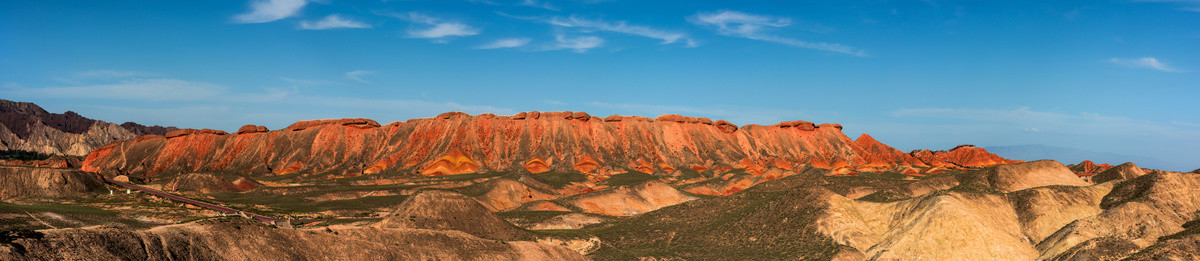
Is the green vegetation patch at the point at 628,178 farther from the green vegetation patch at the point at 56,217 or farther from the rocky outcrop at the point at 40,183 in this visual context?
the green vegetation patch at the point at 56,217

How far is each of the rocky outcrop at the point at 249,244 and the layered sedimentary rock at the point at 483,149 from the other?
100 metres

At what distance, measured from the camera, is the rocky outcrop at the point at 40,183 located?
237 ft

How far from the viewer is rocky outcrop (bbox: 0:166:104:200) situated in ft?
237

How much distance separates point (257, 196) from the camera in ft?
324

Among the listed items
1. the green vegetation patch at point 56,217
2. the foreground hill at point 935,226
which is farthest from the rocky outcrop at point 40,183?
the foreground hill at point 935,226

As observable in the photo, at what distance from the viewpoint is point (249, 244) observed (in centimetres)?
3128

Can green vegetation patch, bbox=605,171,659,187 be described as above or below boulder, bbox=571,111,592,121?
below

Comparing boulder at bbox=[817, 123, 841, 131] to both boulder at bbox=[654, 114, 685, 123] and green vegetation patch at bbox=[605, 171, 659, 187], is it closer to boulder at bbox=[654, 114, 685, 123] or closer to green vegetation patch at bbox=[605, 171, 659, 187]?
boulder at bbox=[654, 114, 685, 123]

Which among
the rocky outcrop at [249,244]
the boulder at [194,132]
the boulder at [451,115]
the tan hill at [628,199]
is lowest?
the tan hill at [628,199]

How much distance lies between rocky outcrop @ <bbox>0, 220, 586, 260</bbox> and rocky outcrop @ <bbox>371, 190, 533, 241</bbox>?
699cm

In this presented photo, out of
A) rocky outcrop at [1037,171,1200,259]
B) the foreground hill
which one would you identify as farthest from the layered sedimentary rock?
rocky outcrop at [1037,171,1200,259]

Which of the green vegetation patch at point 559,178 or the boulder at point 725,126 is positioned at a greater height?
the boulder at point 725,126

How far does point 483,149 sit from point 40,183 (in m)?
87.5

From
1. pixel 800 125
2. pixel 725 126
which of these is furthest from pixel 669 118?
pixel 800 125
